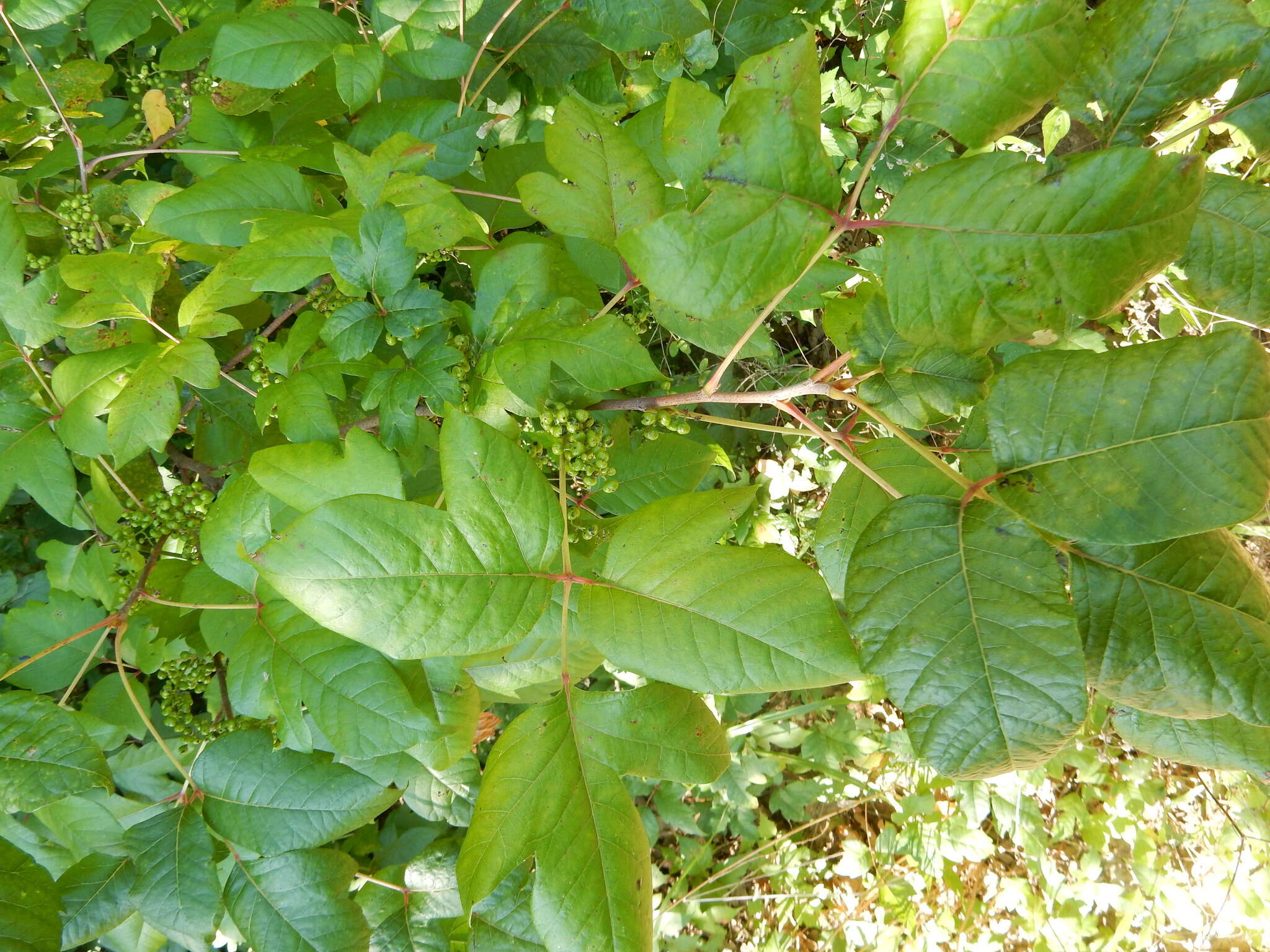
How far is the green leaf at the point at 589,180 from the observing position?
1226 mm

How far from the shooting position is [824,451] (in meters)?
2.55

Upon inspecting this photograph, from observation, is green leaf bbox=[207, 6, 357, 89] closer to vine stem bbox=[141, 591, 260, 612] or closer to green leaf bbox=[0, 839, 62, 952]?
vine stem bbox=[141, 591, 260, 612]

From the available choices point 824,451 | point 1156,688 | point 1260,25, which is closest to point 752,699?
Answer: point 824,451

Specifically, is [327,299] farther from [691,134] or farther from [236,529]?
[691,134]

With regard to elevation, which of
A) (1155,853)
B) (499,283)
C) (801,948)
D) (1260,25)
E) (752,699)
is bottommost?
(801,948)

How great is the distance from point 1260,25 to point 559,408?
1.03 m

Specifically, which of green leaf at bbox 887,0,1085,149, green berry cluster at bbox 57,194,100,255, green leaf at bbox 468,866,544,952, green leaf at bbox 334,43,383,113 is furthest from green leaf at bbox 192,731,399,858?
green leaf at bbox 887,0,1085,149

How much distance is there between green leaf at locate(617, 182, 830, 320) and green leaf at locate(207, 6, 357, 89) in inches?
39.2

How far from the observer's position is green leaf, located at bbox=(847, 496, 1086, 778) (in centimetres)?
92

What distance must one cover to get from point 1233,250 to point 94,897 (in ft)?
7.24

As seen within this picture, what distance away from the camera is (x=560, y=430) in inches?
46.1

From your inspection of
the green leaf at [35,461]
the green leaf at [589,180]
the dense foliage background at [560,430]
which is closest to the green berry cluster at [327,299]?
the dense foliage background at [560,430]

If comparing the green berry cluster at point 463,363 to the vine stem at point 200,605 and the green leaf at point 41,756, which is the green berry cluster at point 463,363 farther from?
the green leaf at point 41,756

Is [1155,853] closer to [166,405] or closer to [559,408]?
[559,408]
